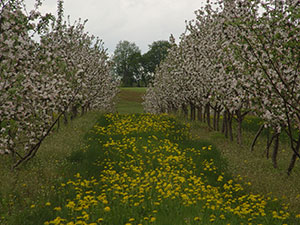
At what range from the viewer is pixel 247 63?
9.13 metres

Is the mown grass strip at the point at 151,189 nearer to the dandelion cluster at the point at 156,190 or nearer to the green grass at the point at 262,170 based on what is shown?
the dandelion cluster at the point at 156,190

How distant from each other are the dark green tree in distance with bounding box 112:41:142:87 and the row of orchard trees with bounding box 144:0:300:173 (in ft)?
271

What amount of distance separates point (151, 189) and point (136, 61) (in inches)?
4025

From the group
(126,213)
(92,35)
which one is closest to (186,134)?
(126,213)

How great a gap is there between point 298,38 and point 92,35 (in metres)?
22.6

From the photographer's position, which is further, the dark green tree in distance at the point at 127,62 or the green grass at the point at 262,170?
the dark green tree in distance at the point at 127,62

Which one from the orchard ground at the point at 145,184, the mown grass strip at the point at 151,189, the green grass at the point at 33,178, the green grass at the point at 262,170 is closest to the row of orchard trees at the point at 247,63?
the green grass at the point at 262,170

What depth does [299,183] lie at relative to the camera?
1027cm

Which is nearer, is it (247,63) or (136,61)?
(247,63)

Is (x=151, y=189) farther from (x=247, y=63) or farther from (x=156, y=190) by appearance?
(x=247, y=63)

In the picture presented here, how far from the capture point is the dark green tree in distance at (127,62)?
109250 mm

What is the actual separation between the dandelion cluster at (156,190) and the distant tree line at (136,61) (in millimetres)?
93077

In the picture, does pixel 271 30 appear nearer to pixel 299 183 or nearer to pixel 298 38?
pixel 298 38

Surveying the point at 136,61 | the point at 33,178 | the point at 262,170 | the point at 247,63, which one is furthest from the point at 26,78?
the point at 136,61
